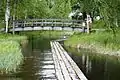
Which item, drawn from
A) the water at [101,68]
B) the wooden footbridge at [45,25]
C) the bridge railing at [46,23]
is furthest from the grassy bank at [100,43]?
the bridge railing at [46,23]

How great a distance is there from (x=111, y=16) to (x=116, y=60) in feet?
42.8

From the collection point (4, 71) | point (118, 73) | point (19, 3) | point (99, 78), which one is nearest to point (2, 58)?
point (4, 71)

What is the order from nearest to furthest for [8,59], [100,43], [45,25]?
[8,59] → [100,43] → [45,25]

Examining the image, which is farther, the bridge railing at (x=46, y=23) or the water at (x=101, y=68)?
the bridge railing at (x=46, y=23)

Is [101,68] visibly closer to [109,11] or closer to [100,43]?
[109,11]

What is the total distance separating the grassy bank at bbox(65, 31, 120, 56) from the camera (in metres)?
33.1

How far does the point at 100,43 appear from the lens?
3634 centimetres

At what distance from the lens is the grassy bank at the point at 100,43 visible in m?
33.1

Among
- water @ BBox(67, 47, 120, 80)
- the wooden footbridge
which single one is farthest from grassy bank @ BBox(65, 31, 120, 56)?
the wooden footbridge

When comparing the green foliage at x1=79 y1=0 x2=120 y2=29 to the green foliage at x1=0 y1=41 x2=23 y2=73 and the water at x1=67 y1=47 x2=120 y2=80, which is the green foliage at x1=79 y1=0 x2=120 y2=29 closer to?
the water at x1=67 y1=47 x2=120 y2=80

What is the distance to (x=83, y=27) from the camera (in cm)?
5281

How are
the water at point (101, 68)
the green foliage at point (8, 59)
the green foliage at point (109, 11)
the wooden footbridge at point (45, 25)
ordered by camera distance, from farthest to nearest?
the wooden footbridge at point (45, 25)
the water at point (101, 68)
the green foliage at point (8, 59)
the green foliage at point (109, 11)

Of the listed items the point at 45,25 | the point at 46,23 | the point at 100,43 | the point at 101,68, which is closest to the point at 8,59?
the point at 101,68

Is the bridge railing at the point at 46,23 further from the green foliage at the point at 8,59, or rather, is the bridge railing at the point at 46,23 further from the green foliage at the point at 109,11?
the green foliage at the point at 109,11
